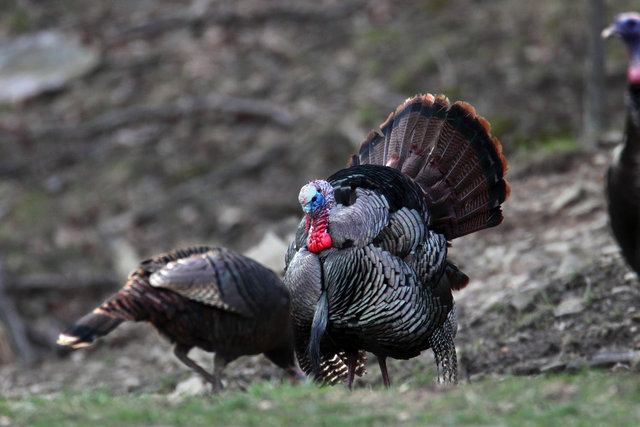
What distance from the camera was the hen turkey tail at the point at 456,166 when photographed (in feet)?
20.2

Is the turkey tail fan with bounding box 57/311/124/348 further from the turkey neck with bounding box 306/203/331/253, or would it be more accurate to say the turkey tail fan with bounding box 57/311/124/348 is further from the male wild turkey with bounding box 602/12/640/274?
the male wild turkey with bounding box 602/12/640/274

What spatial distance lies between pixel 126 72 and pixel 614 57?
23.6ft

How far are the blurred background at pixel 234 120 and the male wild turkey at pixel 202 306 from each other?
88.3 inches

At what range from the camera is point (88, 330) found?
209 inches

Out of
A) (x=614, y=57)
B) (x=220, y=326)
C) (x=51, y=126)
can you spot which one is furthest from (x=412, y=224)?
(x=51, y=126)

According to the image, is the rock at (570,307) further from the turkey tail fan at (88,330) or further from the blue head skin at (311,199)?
the turkey tail fan at (88,330)

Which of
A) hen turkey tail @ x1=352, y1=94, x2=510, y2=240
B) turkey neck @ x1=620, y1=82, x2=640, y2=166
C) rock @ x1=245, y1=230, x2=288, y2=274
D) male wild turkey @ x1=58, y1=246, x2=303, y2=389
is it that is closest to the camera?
turkey neck @ x1=620, y1=82, x2=640, y2=166

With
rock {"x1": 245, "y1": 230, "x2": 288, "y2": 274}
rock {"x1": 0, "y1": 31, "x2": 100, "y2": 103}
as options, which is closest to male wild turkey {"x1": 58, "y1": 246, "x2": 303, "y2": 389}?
rock {"x1": 245, "y1": 230, "x2": 288, "y2": 274}

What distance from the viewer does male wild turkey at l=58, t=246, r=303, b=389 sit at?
545 centimetres

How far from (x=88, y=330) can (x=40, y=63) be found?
9911mm

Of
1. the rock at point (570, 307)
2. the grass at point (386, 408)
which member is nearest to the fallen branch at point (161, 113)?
the rock at point (570, 307)

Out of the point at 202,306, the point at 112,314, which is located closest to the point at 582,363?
the point at 202,306

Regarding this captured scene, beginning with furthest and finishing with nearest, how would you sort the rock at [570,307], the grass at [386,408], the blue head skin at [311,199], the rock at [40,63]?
the rock at [40,63]
the rock at [570,307]
the blue head skin at [311,199]
the grass at [386,408]

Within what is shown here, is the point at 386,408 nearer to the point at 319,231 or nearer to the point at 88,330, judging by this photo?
the point at 319,231
